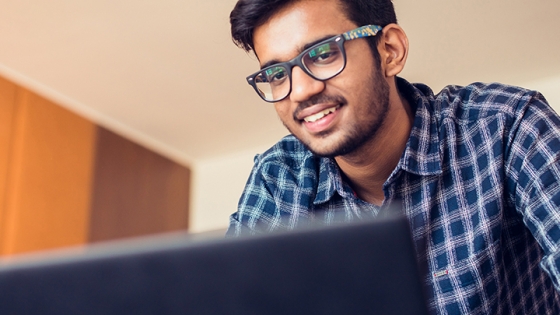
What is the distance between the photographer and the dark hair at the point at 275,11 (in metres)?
1.10

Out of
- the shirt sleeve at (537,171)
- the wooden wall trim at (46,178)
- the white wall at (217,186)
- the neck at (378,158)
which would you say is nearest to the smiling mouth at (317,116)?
the neck at (378,158)

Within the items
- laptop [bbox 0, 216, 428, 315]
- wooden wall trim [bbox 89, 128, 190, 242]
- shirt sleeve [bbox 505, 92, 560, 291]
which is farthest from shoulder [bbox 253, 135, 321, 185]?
wooden wall trim [bbox 89, 128, 190, 242]

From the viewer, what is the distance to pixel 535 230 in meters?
0.80

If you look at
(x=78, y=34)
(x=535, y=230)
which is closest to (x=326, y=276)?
(x=535, y=230)

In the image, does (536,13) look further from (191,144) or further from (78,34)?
(191,144)

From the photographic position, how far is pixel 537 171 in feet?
2.71

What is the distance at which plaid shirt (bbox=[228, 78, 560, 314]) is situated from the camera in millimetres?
850

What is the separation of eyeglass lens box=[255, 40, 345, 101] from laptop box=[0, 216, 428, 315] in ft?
2.45

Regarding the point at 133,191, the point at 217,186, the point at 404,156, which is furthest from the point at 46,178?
the point at 404,156

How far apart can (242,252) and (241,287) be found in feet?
0.06

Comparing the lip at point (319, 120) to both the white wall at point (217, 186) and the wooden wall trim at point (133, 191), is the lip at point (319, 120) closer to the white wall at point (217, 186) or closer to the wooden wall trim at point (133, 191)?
the wooden wall trim at point (133, 191)

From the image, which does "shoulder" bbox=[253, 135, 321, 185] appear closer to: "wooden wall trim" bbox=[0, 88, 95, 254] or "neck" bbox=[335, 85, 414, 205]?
"neck" bbox=[335, 85, 414, 205]

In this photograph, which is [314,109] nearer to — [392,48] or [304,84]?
[304,84]

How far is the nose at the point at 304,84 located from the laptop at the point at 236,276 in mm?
738
